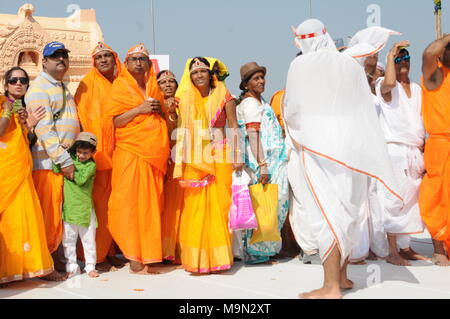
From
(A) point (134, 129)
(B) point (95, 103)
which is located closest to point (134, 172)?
(A) point (134, 129)

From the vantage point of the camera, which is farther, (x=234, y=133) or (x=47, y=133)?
(x=234, y=133)

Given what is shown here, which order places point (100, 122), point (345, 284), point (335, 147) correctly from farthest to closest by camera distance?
point (100, 122), point (345, 284), point (335, 147)

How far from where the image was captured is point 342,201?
3562mm

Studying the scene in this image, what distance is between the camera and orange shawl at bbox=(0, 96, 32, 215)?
416 cm

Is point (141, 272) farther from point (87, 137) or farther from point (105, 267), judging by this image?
point (87, 137)

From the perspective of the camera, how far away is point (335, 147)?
3521mm

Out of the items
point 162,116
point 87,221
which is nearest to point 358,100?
point 162,116

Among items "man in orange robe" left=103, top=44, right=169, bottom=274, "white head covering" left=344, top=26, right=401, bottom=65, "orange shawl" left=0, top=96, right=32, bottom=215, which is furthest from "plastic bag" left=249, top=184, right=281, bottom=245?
"orange shawl" left=0, top=96, right=32, bottom=215

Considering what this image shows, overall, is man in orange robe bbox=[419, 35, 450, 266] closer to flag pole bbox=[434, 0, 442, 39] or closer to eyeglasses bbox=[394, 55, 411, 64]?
eyeglasses bbox=[394, 55, 411, 64]

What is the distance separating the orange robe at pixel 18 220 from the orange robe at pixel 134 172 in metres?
0.68

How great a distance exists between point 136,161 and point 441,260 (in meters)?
2.87

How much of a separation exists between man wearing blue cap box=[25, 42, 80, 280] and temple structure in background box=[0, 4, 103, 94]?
14.1 meters

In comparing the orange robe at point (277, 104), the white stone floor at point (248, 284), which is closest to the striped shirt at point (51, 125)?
the white stone floor at point (248, 284)

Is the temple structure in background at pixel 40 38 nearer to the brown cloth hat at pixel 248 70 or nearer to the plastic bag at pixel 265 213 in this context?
the brown cloth hat at pixel 248 70
